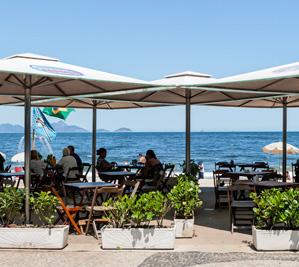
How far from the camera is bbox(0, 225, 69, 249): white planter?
658 cm

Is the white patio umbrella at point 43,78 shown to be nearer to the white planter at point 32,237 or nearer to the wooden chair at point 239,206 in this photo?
the white planter at point 32,237

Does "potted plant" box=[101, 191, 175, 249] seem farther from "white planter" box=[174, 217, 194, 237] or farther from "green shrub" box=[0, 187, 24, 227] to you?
"green shrub" box=[0, 187, 24, 227]

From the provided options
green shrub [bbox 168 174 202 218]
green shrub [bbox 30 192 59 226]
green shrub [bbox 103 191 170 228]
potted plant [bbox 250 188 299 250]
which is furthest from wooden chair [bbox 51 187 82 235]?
potted plant [bbox 250 188 299 250]

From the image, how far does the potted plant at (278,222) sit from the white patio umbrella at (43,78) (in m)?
2.29

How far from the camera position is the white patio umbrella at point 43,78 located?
6.58m

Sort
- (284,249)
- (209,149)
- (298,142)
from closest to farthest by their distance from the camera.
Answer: (284,249) < (209,149) < (298,142)

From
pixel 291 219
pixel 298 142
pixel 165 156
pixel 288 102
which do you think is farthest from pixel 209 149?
pixel 291 219

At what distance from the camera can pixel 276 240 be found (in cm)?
647

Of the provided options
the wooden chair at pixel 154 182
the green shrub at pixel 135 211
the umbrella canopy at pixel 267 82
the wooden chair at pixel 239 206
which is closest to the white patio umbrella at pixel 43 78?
the umbrella canopy at pixel 267 82

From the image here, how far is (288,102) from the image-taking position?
12.6 metres

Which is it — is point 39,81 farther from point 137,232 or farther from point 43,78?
point 137,232

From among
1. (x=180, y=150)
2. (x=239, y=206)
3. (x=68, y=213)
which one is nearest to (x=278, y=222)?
(x=239, y=206)

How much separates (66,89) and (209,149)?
6890cm

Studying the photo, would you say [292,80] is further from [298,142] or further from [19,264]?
[298,142]
